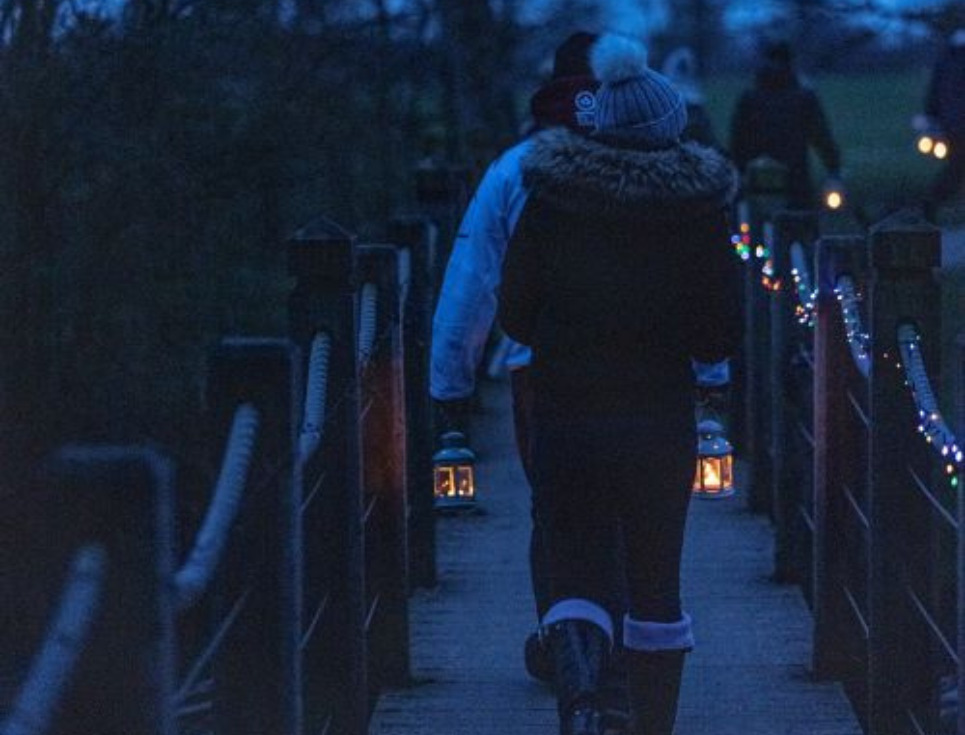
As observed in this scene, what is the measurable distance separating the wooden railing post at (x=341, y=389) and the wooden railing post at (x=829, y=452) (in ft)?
5.68

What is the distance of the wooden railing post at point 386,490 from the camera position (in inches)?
316

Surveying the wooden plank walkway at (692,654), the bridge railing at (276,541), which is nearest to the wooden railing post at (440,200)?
the wooden plank walkway at (692,654)

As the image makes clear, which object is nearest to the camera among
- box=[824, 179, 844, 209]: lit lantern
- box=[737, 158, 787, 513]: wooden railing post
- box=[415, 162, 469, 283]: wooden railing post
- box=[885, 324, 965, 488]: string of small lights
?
box=[885, 324, 965, 488]: string of small lights

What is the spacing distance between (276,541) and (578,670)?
1136 mm

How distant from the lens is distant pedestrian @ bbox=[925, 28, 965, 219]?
1855 cm

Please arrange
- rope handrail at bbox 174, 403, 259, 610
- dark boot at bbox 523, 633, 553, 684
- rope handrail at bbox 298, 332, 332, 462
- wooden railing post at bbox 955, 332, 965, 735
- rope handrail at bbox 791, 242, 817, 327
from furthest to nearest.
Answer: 1. rope handrail at bbox 791, 242, 817, 327
2. dark boot at bbox 523, 633, 553, 684
3. rope handrail at bbox 298, 332, 332, 462
4. wooden railing post at bbox 955, 332, 965, 735
5. rope handrail at bbox 174, 403, 259, 610

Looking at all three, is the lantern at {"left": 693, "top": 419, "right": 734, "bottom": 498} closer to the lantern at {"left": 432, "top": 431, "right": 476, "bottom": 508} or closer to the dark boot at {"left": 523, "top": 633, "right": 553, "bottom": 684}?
the lantern at {"left": 432, "top": 431, "right": 476, "bottom": 508}

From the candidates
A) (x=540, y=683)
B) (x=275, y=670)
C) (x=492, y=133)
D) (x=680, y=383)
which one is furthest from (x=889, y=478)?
(x=492, y=133)

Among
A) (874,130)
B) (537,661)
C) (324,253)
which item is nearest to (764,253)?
(537,661)

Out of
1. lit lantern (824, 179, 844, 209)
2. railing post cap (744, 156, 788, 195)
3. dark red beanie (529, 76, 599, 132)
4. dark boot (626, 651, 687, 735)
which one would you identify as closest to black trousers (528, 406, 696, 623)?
dark boot (626, 651, 687, 735)

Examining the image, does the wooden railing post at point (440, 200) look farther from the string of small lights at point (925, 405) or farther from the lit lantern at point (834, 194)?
the string of small lights at point (925, 405)

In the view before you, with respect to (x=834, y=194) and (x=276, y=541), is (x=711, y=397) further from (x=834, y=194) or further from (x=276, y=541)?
(x=834, y=194)

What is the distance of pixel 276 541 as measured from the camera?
5.40 metres

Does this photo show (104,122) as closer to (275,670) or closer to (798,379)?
(798,379)
